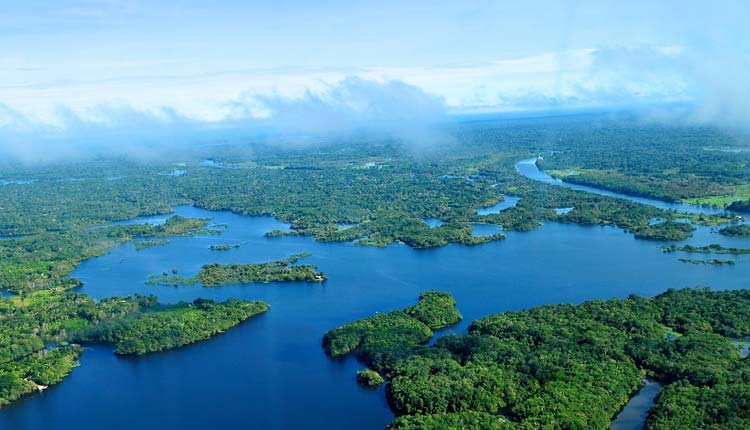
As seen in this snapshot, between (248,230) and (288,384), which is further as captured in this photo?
(248,230)

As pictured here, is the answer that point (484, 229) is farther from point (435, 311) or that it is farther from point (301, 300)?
point (435, 311)

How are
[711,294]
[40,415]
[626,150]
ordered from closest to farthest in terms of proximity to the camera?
1. [40,415]
2. [711,294]
3. [626,150]

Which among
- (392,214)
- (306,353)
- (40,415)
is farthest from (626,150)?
(40,415)

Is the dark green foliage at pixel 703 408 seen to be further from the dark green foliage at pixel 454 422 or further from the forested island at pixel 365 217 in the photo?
the dark green foliage at pixel 454 422

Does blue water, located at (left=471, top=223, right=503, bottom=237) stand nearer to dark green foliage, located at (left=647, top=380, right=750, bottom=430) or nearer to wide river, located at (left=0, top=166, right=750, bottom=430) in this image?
wide river, located at (left=0, top=166, right=750, bottom=430)

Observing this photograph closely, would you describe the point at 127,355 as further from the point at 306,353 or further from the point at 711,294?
the point at 711,294

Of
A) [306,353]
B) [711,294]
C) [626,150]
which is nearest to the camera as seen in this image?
[306,353]

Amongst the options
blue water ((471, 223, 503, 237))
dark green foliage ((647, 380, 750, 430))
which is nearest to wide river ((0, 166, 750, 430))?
blue water ((471, 223, 503, 237))
